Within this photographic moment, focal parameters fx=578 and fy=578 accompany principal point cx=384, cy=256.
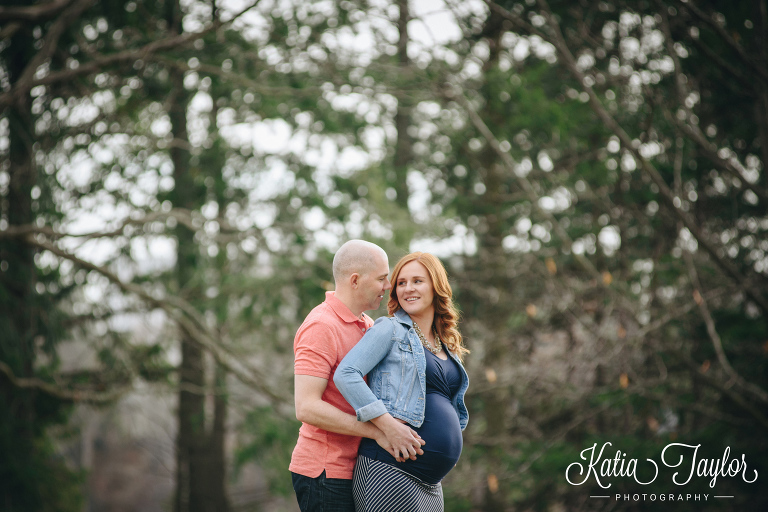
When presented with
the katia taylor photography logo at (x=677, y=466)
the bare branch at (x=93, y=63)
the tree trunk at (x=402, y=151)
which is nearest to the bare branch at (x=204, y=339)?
the bare branch at (x=93, y=63)

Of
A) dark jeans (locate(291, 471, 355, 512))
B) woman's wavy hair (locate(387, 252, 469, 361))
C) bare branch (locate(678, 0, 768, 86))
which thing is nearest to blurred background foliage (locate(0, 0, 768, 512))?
bare branch (locate(678, 0, 768, 86))

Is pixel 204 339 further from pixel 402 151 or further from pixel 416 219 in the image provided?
pixel 402 151

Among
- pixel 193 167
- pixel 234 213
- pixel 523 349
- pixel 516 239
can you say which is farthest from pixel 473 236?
pixel 193 167

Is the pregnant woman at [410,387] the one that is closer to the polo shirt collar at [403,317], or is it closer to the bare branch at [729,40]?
the polo shirt collar at [403,317]

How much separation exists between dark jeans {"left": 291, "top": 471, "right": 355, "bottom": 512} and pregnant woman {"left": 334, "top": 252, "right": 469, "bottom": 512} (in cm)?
7

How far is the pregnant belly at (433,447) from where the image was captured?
2.13 m

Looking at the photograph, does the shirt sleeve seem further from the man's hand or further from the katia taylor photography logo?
A: the katia taylor photography logo

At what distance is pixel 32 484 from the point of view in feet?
17.8

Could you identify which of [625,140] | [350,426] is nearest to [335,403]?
[350,426]

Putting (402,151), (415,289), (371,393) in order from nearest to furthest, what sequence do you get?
1. (371,393)
2. (415,289)
3. (402,151)

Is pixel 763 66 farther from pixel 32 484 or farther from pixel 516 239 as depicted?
pixel 32 484

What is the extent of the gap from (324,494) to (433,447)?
45cm

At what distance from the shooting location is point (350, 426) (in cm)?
207

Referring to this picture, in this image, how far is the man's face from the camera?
2334mm
